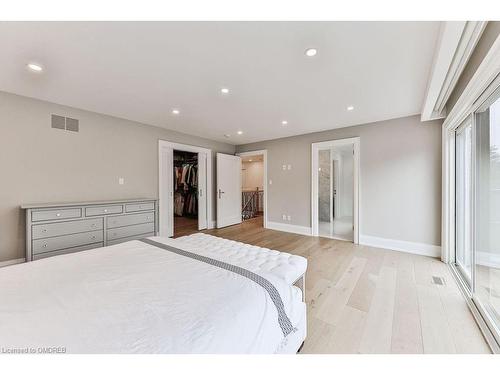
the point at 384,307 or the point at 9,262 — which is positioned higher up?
the point at 9,262

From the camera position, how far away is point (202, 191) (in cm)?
497

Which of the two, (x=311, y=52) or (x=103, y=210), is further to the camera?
(x=103, y=210)

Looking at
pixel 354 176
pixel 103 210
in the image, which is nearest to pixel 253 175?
pixel 354 176

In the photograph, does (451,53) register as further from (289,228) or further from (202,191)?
(202,191)

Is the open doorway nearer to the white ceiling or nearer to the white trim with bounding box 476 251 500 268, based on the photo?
the white ceiling

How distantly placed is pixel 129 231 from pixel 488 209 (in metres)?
4.33

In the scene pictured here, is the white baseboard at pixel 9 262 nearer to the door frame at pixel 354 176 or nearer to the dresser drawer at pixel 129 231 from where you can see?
the dresser drawer at pixel 129 231

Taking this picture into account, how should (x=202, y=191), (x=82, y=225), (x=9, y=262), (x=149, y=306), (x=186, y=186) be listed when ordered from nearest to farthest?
(x=149, y=306) < (x=9, y=262) < (x=82, y=225) < (x=202, y=191) < (x=186, y=186)

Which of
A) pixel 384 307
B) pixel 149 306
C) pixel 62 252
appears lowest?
pixel 384 307

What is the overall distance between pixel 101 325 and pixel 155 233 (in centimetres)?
292
